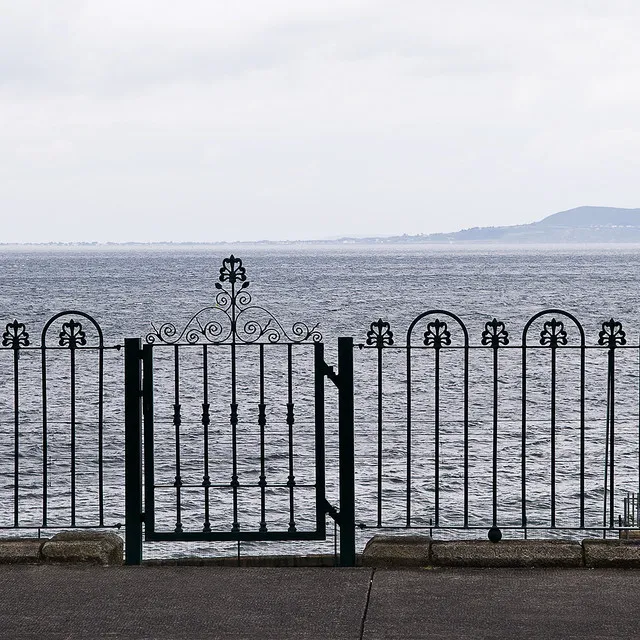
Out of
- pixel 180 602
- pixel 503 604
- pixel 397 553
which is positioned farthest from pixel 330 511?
pixel 503 604

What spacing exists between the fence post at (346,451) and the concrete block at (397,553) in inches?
5.4

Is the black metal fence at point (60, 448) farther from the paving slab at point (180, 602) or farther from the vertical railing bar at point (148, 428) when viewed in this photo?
the paving slab at point (180, 602)

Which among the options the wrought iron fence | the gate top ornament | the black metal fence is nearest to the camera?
the gate top ornament

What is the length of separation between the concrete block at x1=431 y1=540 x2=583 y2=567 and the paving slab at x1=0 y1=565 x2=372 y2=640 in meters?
0.55

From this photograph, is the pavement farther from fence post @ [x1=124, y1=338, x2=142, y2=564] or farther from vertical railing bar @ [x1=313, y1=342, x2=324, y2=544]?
vertical railing bar @ [x1=313, y1=342, x2=324, y2=544]

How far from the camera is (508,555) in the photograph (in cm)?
691

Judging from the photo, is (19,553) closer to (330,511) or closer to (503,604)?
(330,511)

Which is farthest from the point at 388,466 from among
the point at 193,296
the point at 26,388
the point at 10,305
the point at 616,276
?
the point at 616,276

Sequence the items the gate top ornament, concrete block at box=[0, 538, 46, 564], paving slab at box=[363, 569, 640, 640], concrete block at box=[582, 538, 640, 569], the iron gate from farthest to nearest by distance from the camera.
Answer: the iron gate < the gate top ornament < concrete block at box=[0, 538, 46, 564] < concrete block at box=[582, 538, 640, 569] < paving slab at box=[363, 569, 640, 640]

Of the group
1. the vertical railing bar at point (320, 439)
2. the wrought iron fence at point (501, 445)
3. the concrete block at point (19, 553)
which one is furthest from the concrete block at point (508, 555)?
the wrought iron fence at point (501, 445)

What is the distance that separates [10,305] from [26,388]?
5192 cm

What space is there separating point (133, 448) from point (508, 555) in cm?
254

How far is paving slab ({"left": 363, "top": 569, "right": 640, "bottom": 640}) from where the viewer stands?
570cm

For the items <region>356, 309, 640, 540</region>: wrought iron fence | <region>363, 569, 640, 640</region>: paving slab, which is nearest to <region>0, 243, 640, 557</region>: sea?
<region>356, 309, 640, 540</region>: wrought iron fence
